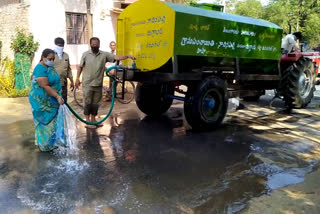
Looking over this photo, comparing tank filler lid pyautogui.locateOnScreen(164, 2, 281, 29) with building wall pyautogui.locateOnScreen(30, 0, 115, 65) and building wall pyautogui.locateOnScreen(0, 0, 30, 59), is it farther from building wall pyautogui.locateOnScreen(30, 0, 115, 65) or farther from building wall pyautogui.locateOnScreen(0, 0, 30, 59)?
building wall pyautogui.locateOnScreen(0, 0, 30, 59)

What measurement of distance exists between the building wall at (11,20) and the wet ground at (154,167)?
6383 millimetres

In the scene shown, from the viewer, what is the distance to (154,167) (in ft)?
13.9

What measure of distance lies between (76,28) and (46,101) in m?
8.54

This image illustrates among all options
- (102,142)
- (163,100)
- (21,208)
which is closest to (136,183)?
(21,208)

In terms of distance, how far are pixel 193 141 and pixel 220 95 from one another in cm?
128

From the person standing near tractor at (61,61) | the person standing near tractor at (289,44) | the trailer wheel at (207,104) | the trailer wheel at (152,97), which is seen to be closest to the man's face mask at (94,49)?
the person standing near tractor at (61,61)

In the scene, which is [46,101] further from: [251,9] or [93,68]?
[251,9]

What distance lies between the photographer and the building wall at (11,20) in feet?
37.3

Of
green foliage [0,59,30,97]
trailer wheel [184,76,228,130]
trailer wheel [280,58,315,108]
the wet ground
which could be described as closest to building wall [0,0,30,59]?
green foliage [0,59,30,97]

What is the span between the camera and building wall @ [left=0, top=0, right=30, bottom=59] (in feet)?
37.3

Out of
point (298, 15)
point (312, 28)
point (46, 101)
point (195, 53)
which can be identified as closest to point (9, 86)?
point (46, 101)

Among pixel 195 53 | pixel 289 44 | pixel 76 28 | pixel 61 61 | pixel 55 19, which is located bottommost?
pixel 61 61

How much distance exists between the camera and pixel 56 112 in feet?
15.4

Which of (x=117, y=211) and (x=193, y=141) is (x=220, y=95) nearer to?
(x=193, y=141)
